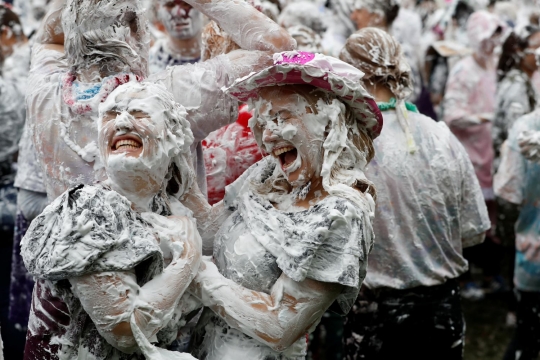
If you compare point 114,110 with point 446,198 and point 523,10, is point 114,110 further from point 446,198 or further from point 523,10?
point 523,10

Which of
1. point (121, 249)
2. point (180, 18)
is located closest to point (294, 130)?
point (121, 249)

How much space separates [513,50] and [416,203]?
3622 millimetres

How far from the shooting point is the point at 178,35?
464 cm

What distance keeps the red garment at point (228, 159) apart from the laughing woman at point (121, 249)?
103cm

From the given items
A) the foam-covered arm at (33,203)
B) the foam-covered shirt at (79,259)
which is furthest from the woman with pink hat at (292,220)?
the foam-covered arm at (33,203)

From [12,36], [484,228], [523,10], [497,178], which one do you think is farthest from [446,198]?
[523,10]

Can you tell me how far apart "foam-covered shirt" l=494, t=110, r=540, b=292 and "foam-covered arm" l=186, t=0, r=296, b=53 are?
2.28m

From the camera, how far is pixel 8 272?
→ 4977 millimetres

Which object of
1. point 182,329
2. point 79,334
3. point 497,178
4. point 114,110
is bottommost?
point 497,178

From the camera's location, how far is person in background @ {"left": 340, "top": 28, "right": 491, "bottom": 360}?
3.75 m

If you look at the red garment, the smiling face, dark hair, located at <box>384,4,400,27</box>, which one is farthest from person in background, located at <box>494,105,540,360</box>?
dark hair, located at <box>384,4,400,27</box>

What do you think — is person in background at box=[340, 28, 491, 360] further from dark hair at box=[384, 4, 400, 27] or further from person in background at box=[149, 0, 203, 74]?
dark hair at box=[384, 4, 400, 27]

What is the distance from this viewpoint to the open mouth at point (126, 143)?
226 centimetres

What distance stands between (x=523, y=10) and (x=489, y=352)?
6792mm
